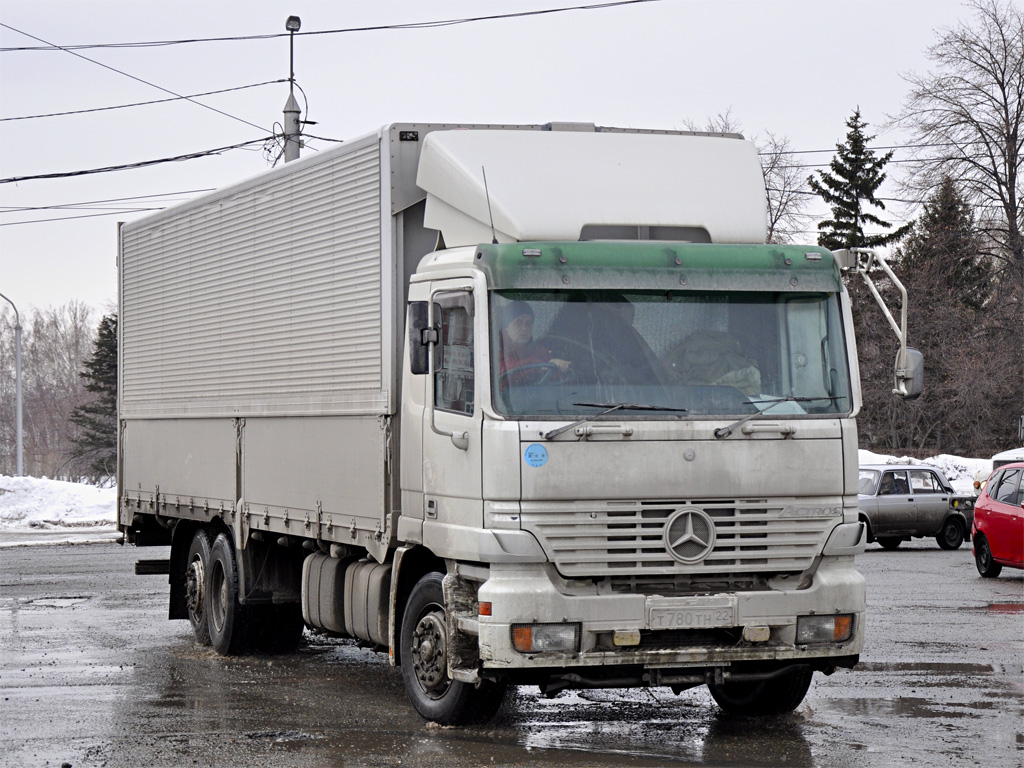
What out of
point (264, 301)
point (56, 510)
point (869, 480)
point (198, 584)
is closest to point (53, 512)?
point (56, 510)

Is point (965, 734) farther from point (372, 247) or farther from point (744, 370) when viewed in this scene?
point (372, 247)

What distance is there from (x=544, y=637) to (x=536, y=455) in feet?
3.26

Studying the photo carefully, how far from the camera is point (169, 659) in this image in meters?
12.4

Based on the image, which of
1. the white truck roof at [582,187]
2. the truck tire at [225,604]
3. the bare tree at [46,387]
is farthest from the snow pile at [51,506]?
the bare tree at [46,387]

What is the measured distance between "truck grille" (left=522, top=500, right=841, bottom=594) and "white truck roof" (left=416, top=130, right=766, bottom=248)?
1692mm

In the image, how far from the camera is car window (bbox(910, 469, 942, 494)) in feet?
86.5

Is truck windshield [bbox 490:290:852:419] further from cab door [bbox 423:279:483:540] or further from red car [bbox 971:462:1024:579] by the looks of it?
red car [bbox 971:462:1024:579]

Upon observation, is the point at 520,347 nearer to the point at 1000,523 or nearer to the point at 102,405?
the point at 1000,523

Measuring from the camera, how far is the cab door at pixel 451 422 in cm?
836

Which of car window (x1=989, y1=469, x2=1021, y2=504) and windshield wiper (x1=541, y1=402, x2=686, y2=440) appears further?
car window (x1=989, y1=469, x2=1021, y2=504)

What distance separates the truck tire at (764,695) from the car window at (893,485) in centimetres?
1695

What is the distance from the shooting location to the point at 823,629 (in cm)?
856

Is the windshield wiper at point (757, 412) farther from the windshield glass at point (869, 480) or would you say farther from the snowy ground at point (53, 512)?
the snowy ground at point (53, 512)

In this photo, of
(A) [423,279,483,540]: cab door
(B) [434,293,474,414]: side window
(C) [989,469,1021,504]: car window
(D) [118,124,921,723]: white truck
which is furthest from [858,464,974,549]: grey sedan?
(B) [434,293,474,414]: side window
